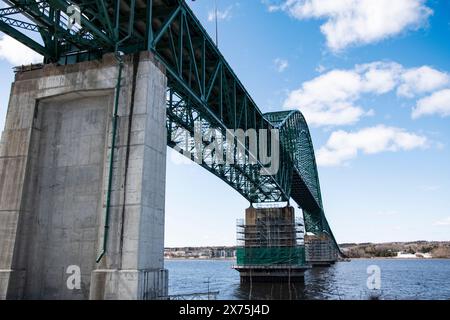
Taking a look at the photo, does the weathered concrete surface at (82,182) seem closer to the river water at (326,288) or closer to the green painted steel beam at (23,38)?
the green painted steel beam at (23,38)

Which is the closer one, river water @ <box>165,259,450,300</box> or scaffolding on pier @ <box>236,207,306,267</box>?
river water @ <box>165,259,450,300</box>

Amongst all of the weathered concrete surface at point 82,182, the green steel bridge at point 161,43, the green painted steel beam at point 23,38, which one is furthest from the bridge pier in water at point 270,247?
the green painted steel beam at point 23,38

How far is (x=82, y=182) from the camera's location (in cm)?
1648

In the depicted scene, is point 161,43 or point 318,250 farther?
point 318,250

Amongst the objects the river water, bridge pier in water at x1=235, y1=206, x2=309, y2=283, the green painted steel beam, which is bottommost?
the river water

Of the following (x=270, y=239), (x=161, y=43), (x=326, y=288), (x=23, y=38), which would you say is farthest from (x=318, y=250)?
(x=23, y=38)

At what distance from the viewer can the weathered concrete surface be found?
14719 mm

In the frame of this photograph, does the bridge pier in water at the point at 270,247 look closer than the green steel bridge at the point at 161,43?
No

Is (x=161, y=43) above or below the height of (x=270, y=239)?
above

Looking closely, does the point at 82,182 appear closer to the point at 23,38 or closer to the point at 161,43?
the point at 23,38

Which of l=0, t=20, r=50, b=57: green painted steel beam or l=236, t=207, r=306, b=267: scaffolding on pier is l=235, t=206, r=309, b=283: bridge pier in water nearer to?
l=236, t=207, r=306, b=267: scaffolding on pier

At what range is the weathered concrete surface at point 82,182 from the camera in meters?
14.7

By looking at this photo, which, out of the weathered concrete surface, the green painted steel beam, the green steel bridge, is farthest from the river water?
the green painted steel beam

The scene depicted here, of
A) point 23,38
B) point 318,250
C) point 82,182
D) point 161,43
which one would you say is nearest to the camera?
point 82,182
